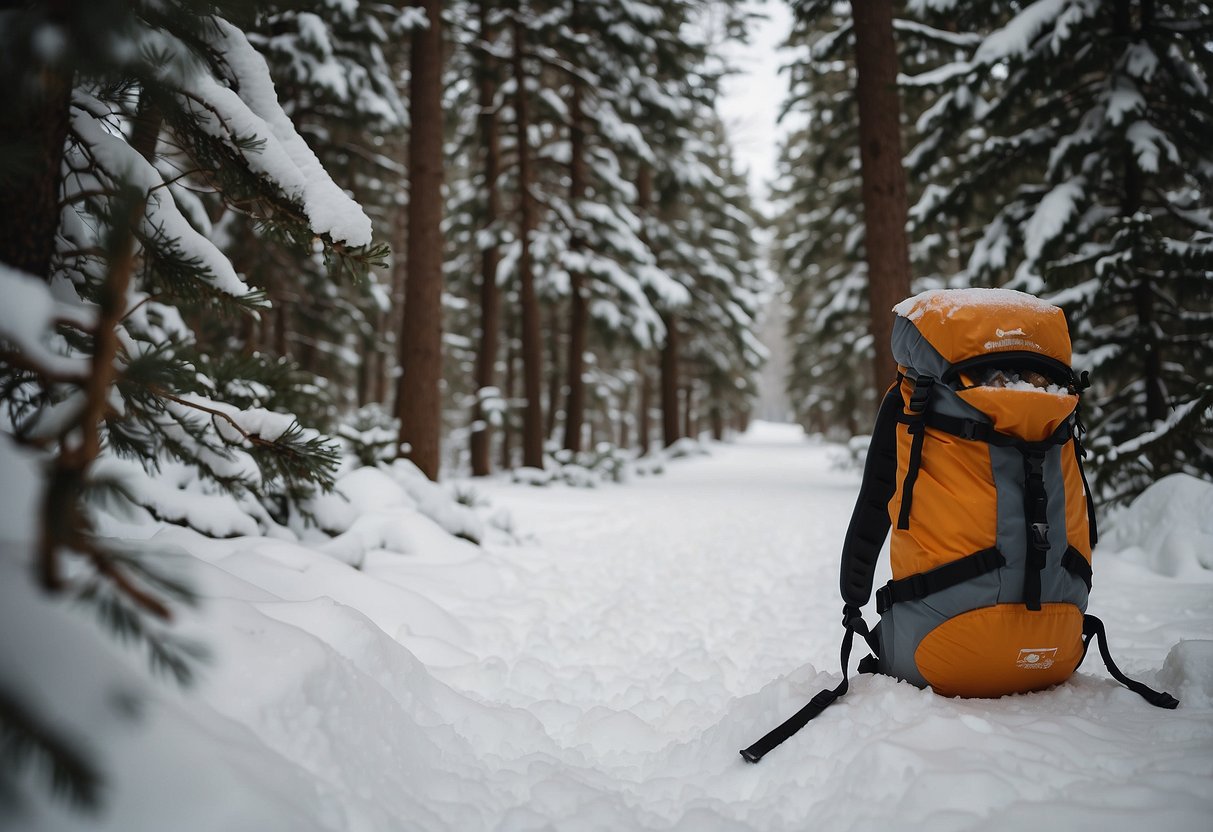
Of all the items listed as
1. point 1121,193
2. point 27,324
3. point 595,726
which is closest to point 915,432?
point 595,726

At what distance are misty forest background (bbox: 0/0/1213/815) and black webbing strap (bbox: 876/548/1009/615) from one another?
2.17 m

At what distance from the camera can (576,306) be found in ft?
39.4

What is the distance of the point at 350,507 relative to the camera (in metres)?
4.25

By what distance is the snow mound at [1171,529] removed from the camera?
3955 millimetres

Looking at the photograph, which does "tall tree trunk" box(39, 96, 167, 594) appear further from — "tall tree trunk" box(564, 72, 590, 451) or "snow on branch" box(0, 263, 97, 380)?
"tall tree trunk" box(564, 72, 590, 451)

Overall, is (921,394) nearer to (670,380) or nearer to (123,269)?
(123,269)

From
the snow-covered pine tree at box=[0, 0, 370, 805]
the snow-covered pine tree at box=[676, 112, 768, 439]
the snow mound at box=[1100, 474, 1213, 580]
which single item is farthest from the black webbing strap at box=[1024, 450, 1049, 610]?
the snow-covered pine tree at box=[676, 112, 768, 439]

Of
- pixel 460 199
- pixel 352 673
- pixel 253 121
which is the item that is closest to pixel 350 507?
pixel 352 673

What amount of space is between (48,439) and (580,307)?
11.4 m

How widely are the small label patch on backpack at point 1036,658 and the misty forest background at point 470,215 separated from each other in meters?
2.44

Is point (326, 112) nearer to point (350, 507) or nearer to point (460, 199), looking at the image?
point (460, 199)

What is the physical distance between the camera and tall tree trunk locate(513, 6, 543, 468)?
10.6 metres

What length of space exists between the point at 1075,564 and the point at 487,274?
11.5 meters

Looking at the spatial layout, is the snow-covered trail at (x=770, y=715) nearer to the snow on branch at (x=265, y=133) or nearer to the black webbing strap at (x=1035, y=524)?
the black webbing strap at (x=1035, y=524)
